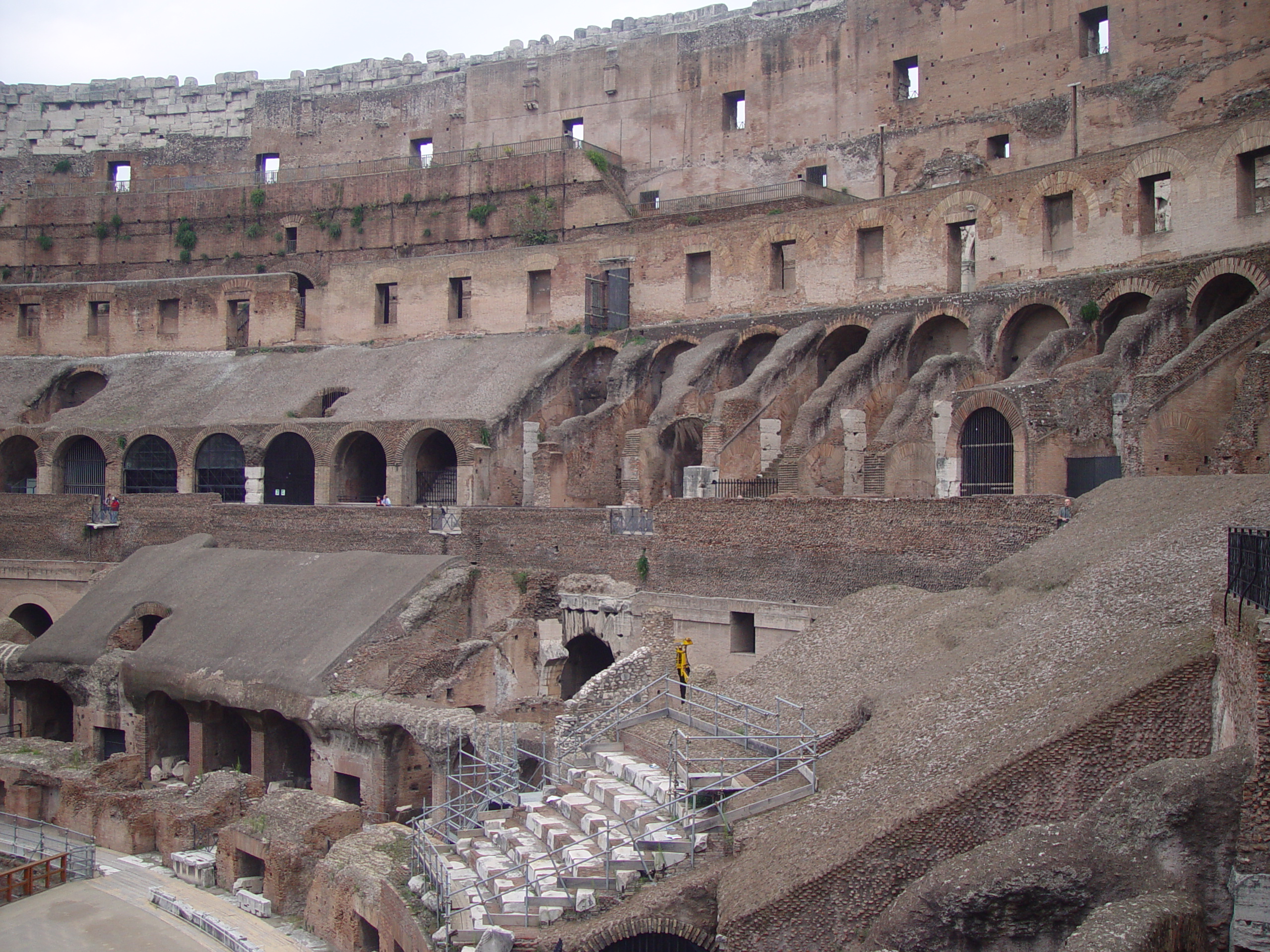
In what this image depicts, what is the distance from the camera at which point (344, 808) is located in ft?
58.2

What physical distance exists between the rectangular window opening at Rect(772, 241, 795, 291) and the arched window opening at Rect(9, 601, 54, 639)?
1934cm

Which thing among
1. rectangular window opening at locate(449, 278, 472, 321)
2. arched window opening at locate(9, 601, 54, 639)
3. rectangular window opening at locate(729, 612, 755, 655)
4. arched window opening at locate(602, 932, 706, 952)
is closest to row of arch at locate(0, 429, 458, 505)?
arched window opening at locate(9, 601, 54, 639)

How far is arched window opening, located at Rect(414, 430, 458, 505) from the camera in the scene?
29.1 m

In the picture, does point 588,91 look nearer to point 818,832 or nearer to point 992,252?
point 992,252

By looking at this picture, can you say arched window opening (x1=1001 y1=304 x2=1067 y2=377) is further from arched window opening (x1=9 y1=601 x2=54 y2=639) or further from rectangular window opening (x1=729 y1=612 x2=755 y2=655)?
arched window opening (x1=9 y1=601 x2=54 y2=639)

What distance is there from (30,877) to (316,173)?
1099 inches

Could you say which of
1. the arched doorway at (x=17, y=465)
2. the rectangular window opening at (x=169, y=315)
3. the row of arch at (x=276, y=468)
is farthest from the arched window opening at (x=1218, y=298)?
the arched doorway at (x=17, y=465)

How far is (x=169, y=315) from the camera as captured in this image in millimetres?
37781

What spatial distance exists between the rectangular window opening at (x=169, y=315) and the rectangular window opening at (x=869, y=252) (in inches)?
773

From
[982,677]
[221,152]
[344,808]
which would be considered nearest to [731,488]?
[344,808]

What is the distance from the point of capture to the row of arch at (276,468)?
29.5 m

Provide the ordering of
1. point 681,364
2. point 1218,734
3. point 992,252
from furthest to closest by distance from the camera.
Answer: point 681,364, point 992,252, point 1218,734

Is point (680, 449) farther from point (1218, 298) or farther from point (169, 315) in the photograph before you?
point (169, 315)

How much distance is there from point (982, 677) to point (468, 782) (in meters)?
7.93
